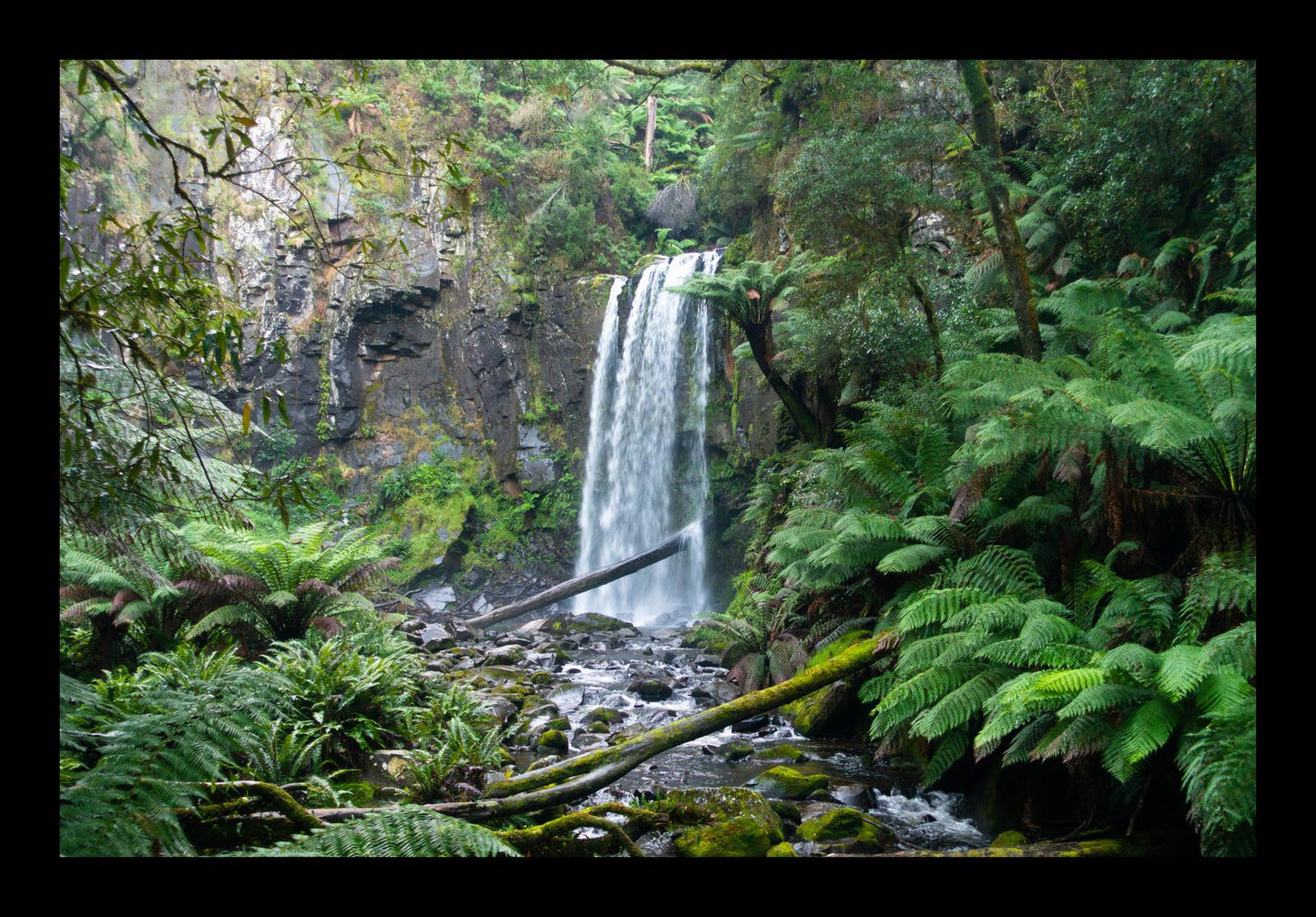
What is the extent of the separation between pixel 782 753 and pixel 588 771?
202 centimetres

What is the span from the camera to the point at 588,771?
119 inches

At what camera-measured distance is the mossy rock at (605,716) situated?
560 centimetres

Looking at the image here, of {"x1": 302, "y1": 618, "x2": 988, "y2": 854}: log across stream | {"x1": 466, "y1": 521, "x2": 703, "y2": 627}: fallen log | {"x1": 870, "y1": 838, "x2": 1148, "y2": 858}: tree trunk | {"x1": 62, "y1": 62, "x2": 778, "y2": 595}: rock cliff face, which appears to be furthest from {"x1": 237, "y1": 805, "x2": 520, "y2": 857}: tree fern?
{"x1": 62, "y1": 62, "x2": 778, "y2": 595}: rock cliff face

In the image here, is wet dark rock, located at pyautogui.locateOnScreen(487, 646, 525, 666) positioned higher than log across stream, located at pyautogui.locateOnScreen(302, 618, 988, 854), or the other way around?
log across stream, located at pyautogui.locateOnScreen(302, 618, 988, 854)

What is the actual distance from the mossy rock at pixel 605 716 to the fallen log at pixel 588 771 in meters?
2.38

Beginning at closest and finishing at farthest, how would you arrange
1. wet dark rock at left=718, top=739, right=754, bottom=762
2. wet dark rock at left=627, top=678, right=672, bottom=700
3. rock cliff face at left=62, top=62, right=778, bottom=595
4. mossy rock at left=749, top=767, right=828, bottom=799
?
1. mossy rock at left=749, top=767, right=828, bottom=799
2. wet dark rock at left=718, top=739, right=754, bottom=762
3. wet dark rock at left=627, top=678, right=672, bottom=700
4. rock cliff face at left=62, top=62, right=778, bottom=595

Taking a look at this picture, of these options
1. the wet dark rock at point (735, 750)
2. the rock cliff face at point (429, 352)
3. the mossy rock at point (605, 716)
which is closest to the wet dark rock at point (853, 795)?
the wet dark rock at point (735, 750)

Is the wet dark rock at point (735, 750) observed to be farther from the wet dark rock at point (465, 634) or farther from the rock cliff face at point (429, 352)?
the rock cliff face at point (429, 352)

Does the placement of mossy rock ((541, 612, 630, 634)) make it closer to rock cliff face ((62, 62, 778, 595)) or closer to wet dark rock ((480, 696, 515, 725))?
wet dark rock ((480, 696, 515, 725))

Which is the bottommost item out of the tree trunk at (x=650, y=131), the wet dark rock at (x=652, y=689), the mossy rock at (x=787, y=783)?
the wet dark rock at (x=652, y=689)

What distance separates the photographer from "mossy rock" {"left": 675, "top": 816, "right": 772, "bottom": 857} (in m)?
2.86

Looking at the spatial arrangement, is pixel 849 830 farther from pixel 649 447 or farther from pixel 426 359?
pixel 426 359

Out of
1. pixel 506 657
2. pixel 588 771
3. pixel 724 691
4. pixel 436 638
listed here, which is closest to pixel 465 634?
pixel 436 638
